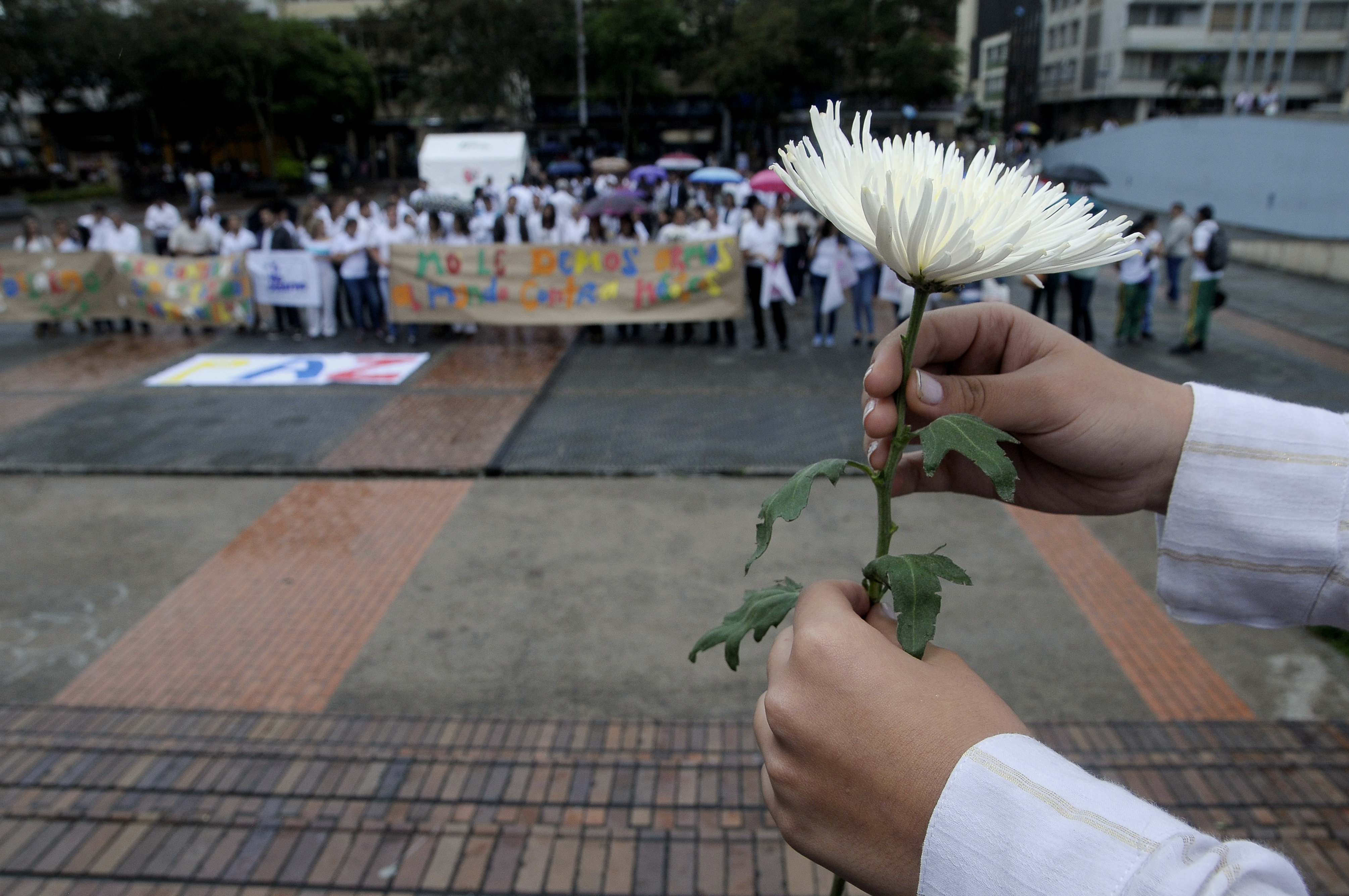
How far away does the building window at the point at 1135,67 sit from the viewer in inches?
2068

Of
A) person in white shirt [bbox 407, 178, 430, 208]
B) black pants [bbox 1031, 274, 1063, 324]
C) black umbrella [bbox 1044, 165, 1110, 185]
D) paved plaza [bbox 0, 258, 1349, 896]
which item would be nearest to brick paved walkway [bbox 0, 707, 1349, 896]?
paved plaza [bbox 0, 258, 1349, 896]

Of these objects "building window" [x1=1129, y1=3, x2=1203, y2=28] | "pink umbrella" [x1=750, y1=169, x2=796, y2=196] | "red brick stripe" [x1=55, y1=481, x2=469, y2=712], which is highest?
"building window" [x1=1129, y1=3, x2=1203, y2=28]

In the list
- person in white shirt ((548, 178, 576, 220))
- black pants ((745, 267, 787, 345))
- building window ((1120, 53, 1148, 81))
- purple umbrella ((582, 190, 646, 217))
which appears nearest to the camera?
black pants ((745, 267, 787, 345))

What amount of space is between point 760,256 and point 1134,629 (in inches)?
288

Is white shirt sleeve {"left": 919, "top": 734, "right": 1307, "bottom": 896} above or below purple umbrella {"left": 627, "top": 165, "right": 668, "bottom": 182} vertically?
below

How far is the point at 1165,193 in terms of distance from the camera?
28547mm

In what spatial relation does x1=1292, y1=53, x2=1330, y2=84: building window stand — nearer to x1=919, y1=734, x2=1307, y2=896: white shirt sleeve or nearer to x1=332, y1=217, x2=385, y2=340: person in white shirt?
x1=332, y1=217, x2=385, y2=340: person in white shirt

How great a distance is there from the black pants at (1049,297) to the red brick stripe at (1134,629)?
5.70 meters

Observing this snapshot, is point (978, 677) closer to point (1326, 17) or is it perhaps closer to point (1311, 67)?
point (1326, 17)

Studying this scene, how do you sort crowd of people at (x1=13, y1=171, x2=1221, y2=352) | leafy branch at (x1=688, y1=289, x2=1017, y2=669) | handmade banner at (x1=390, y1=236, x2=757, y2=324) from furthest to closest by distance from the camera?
handmade banner at (x1=390, y1=236, x2=757, y2=324)
crowd of people at (x1=13, y1=171, x2=1221, y2=352)
leafy branch at (x1=688, y1=289, x2=1017, y2=669)

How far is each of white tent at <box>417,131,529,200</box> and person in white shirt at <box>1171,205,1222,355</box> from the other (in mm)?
19499

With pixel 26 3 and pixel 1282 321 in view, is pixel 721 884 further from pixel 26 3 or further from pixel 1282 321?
pixel 26 3

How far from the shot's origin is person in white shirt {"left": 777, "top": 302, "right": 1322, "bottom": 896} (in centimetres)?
→ 95

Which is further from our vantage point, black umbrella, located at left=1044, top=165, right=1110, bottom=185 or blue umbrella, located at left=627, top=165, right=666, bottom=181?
blue umbrella, located at left=627, top=165, right=666, bottom=181
